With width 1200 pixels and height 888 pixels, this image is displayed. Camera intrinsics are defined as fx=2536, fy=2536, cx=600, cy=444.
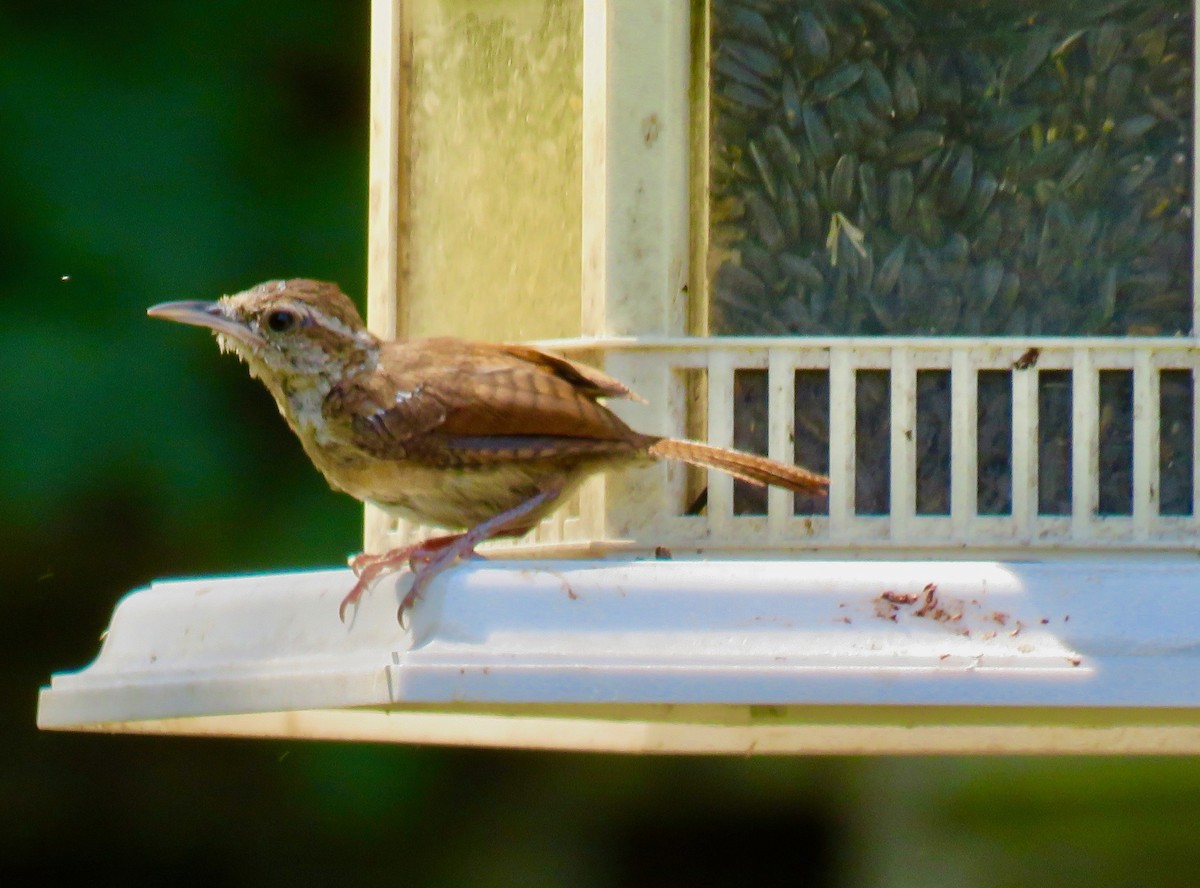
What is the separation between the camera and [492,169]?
12.2 ft

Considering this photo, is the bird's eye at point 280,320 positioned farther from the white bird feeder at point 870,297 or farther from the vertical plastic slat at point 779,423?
the vertical plastic slat at point 779,423

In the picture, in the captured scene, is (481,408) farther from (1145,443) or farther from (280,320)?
(1145,443)

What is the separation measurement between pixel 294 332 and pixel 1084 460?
107 centimetres

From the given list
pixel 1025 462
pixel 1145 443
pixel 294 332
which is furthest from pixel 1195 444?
pixel 294 332

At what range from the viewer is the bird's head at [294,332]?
11.2 ft

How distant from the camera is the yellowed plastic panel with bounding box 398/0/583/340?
3598 mm

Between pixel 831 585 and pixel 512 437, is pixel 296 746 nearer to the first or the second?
pixel 512 437

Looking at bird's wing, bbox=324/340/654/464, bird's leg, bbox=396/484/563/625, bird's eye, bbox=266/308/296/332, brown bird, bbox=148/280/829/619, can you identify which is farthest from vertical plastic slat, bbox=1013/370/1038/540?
bird's eye, bbox=266/308/296/332

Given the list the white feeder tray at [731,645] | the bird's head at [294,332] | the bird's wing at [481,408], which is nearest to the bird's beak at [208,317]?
the bird's head at [294,332]

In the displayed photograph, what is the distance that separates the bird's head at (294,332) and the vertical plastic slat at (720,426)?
0.46 metres

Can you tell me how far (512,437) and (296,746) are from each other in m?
2.06

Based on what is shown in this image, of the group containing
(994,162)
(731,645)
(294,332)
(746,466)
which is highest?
(994,162)

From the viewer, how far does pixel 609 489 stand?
3.39 meters

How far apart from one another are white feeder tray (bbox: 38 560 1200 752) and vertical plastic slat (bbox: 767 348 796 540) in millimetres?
390
